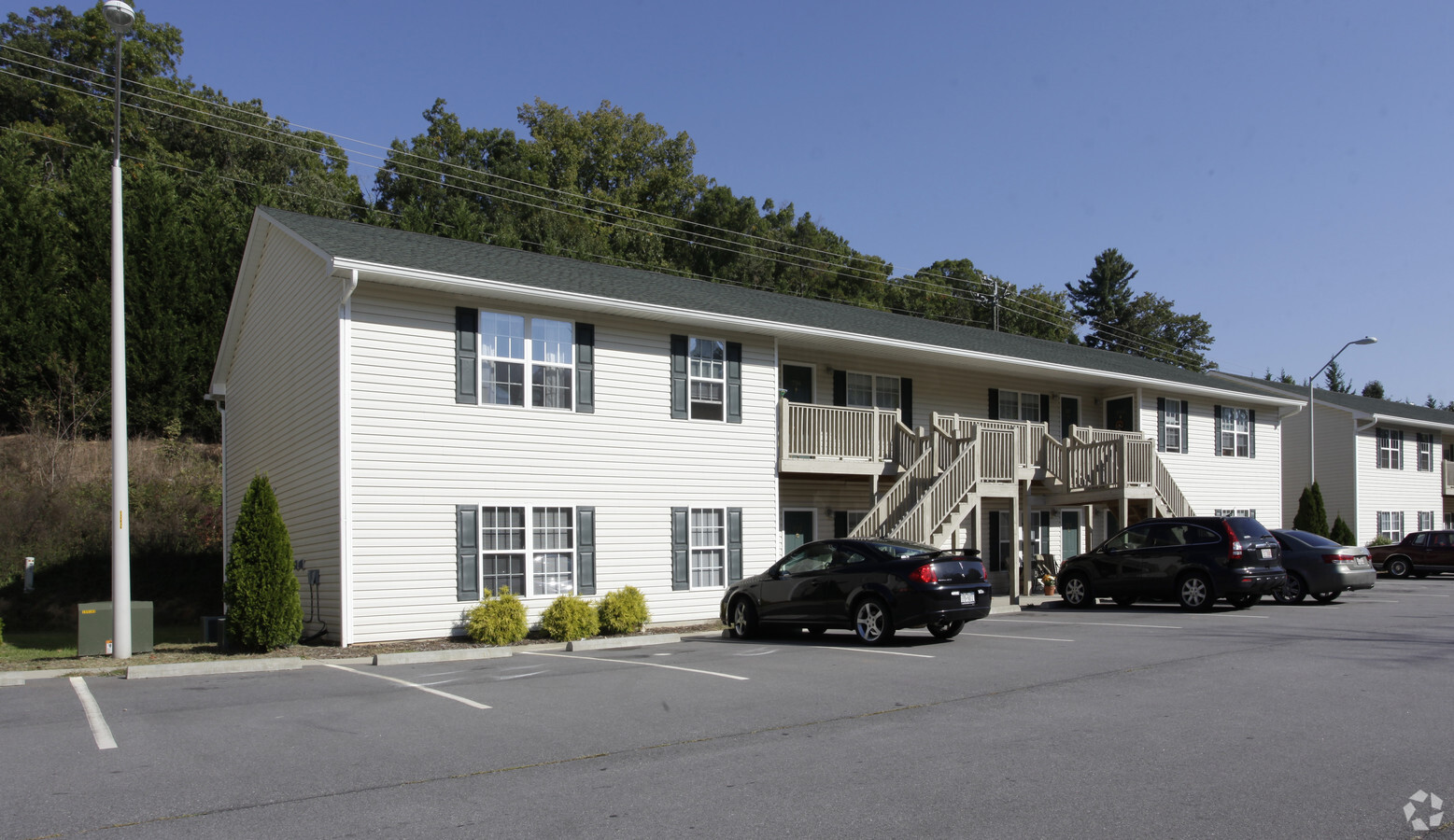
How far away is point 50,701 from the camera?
1015 cm

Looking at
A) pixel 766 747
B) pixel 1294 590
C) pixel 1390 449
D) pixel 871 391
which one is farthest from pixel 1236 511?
pixel 766 747

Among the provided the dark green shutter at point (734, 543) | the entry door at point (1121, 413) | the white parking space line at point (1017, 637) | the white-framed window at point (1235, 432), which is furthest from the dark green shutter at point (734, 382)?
the white-framed window at point (1235, 432)

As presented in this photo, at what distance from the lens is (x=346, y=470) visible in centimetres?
1531

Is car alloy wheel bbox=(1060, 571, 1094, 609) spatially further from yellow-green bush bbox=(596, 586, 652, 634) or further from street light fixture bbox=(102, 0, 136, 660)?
street light fixture bbox=(102, 0, 136, 660)

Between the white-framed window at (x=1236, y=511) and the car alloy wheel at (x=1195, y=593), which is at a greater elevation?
the white-framed window at (x=1236, y=511)

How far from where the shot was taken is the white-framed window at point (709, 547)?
1920cm

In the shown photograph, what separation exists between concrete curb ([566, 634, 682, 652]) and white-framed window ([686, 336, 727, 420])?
4.77 metres

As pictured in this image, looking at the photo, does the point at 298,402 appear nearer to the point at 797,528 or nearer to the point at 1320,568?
the point at 797,528

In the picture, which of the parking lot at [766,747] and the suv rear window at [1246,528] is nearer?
the parking lot at [766,747]

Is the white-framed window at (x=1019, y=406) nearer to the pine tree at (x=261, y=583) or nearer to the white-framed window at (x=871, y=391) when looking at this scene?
the white-framed window at (x=871, y=391)

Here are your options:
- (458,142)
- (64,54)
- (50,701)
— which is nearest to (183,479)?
(50,701)

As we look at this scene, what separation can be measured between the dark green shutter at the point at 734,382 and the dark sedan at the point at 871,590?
17.0ft

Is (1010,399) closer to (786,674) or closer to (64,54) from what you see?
(786,674)

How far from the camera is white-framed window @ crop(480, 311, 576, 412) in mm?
16828
